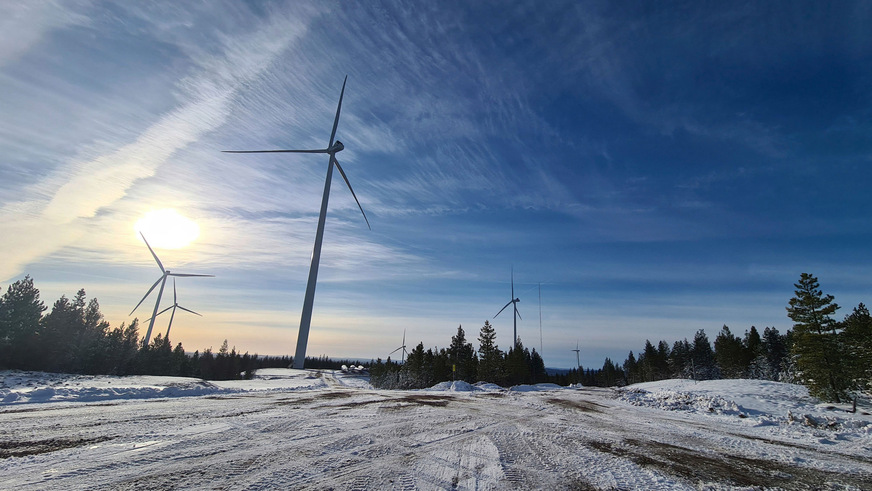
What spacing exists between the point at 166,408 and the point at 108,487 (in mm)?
9432

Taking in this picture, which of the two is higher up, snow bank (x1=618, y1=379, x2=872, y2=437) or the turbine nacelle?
the turbine nacelle

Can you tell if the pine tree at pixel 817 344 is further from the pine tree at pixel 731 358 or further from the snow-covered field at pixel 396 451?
the pine tree at pixel 731 358

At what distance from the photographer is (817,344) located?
24.1 metres

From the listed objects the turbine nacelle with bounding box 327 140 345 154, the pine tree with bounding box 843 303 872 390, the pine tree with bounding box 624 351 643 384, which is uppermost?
the turbine nacelle with bounding box 327 140 345 154

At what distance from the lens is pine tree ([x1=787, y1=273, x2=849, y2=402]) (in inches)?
912

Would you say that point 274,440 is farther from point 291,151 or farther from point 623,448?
point 291,151

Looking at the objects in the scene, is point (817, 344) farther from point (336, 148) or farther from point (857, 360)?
point (336, 148)

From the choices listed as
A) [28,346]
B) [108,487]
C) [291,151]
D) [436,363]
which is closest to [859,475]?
[108,487]

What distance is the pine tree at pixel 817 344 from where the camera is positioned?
23172 millimetres

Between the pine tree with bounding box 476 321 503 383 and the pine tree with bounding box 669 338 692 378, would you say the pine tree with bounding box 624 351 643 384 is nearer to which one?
the pine tree with bounding box 669 338 692 378

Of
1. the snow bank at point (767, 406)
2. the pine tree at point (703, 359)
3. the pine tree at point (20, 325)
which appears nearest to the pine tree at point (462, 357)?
the snow bank at point (767, 406)

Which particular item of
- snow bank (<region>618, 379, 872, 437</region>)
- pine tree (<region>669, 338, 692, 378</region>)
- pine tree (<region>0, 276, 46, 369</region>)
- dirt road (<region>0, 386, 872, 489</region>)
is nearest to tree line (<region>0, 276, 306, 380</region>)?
pine tree (<region>0, 276, 46, 369</region>)

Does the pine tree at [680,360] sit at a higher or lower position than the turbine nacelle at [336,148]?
lower

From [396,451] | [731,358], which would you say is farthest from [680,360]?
[396,451]
